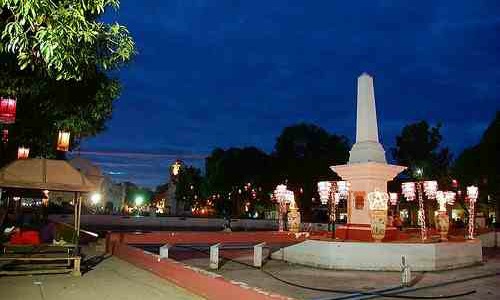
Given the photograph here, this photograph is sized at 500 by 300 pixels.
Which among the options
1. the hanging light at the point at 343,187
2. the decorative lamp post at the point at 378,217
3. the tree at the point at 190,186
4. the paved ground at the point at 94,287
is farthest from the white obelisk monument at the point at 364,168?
the tree at the point at 190,186

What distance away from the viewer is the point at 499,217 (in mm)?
43750

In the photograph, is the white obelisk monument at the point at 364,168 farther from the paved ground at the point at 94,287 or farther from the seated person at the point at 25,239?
the seated person at the point at 25,239

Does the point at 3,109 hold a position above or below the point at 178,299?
above

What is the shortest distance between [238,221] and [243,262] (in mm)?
27563

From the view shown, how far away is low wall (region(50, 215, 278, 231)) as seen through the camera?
137 feet

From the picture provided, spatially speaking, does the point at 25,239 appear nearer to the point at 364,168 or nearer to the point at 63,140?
the point at 63,140

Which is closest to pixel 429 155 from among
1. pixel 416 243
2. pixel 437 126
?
pixel 437 126

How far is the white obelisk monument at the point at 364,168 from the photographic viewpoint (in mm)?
18500

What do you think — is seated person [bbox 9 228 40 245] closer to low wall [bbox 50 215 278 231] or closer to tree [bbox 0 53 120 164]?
tree [bbox 0 53 120 164]

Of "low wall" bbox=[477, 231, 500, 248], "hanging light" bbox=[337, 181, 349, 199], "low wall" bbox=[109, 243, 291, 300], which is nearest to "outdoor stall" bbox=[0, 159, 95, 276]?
"low wall" bbox=[109, 243, 291, 300]

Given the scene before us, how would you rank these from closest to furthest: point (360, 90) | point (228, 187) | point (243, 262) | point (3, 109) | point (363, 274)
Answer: point (3, 109) → point (363, 274) → point (243, 262) → point (360, 90) → point (228, 187)

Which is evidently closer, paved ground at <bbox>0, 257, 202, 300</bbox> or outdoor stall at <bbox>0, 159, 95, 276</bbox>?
paved ground at <bbox>0, 257, 202, 300</bbox>

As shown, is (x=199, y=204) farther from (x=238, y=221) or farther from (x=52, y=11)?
(x=52, y=11)

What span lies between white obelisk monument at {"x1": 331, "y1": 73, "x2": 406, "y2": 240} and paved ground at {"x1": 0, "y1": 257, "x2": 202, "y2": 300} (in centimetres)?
884
